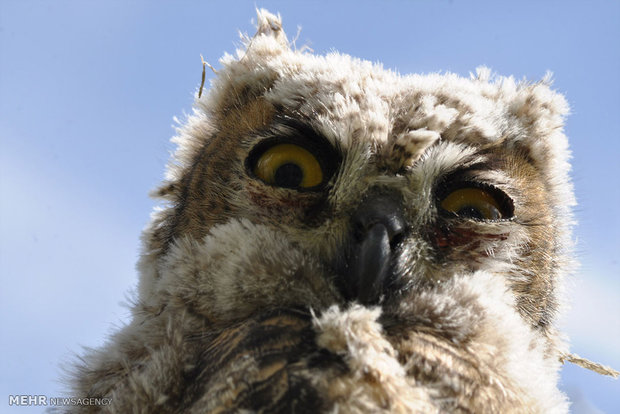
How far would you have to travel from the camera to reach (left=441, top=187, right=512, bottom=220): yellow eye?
2135 mm

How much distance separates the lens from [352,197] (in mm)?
1987

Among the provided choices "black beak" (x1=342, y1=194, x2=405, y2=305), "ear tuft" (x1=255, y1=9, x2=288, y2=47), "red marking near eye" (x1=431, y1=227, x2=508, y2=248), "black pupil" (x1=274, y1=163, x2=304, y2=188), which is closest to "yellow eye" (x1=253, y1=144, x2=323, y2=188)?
"black pupil" (x1=274, y1=163, x2=304, y2=188)

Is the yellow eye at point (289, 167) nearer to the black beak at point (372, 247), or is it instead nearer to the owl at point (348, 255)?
the owl at point (348, 255)

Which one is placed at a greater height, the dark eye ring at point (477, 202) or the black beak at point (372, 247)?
the dark eye ring at point (477, 202)

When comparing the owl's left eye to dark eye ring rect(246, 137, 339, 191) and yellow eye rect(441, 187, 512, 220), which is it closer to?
dark eye ring rect(246, 137, 339, 191)

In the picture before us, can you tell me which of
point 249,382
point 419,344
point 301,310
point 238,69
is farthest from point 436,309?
point 238,69

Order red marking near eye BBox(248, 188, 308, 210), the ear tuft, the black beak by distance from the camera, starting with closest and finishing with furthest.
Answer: the black beak, red marking near eye BBox(248, 188, 308, 210), the ear tuft

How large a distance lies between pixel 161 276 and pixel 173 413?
0.68 metres

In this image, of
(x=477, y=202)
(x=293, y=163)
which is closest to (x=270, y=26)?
(x=293, y=163)

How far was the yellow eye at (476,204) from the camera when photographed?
7.00 ft

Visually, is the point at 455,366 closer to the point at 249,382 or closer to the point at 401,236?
the point at 401,236

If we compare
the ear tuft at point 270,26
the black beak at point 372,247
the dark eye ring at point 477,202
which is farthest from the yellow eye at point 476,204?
the ear tuft at point 270,26

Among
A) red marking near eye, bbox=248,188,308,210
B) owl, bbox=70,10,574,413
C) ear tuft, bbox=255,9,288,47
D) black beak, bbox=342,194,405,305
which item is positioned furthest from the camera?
ear tuft, bbox=255,9,288,47

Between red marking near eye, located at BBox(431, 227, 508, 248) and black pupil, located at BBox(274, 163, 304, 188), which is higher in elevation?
black pupil, located at BBox(274, 163, 304, 188)
